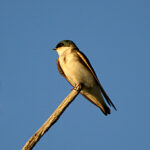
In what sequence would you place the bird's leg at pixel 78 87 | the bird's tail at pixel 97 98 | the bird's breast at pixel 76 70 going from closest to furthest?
1. the bird's leg at pixel 78 87
2. the bird's breast at pixel 76 70
3. the bird's tail at pixel 97 98

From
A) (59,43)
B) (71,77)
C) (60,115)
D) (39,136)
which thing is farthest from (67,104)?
(59,43)

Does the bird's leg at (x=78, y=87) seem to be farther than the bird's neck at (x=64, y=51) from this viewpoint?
No

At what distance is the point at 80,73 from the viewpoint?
6723mm

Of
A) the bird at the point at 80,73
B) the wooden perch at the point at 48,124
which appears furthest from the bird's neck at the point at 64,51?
the wooden perch at the point at 48,124

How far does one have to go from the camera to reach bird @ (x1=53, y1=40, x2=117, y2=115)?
665 cm

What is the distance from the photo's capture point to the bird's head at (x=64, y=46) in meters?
7.02

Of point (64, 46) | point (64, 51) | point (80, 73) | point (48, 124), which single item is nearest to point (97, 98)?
point (80, 73)

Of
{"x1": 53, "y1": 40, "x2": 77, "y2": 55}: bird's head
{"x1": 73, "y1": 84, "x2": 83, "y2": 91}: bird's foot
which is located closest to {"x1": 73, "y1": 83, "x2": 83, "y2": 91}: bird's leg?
{"x1": 73, "y1": 84, "x2": 83, "y2": 91}: bird's foot

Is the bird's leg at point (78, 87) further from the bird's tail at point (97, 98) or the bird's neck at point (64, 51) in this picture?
the bird's neck at point (64, 51)

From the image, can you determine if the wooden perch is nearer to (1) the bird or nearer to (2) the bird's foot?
(2) the bird's foot

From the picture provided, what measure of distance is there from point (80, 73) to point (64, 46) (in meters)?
0.78

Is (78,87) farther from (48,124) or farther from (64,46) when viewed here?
(48,124)

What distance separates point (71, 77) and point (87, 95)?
601 millimetres

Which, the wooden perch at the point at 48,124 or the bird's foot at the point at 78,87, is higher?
the bird's foot at the point at 78,87
